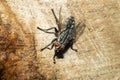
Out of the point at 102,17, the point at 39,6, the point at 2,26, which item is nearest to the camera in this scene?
the point at 2,26

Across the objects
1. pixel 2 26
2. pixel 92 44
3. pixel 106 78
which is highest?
pixel 2 26

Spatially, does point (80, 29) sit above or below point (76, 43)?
above

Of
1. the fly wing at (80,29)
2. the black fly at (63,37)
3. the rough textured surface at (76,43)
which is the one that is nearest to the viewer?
the rough textured surface at (76,43)

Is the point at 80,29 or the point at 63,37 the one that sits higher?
the point at 80,29

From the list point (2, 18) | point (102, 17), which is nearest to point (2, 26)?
point (2, 18)

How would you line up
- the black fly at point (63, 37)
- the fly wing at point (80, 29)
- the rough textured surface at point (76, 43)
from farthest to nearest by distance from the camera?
1. the fly wing at point (80, 29)
2. the black fly at point (63, 37)
3. the rough textured surface at point (76, 43)

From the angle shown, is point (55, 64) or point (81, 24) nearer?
point (55, 64)

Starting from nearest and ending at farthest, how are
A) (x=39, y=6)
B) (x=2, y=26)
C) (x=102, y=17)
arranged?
(x=2, y=26) < (x=39, y=6) < (x=102, y=17)

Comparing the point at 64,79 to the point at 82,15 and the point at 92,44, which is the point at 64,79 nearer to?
the point at 92,44
